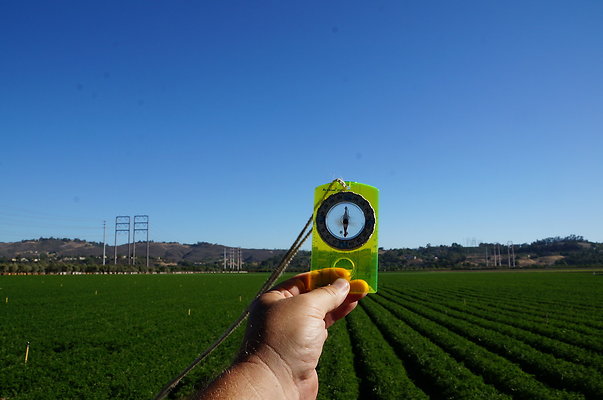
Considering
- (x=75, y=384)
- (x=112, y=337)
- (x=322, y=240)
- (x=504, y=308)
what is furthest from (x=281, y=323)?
(x=504, y=308)

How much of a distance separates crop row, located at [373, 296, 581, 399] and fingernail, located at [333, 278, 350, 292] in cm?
1074

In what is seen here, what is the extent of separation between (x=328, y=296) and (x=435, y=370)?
12675 mm

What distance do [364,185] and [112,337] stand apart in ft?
65.5

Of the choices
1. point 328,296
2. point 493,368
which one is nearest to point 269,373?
point 328,296

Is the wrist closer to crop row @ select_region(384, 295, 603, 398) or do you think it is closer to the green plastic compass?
the green plastic compass

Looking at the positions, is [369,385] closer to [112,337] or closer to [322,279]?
[322,279]

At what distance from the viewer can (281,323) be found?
6.01 ft

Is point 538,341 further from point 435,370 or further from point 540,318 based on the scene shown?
point 540,318

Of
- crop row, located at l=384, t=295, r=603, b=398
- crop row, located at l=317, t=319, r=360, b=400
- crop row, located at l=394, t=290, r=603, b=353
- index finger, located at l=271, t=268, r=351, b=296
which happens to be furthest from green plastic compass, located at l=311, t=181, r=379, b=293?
crop row, located at l=394, t=290, r=603, b=353

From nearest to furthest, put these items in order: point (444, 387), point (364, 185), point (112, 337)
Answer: point (364, 185) → point (444, 387) → point (112, 337)

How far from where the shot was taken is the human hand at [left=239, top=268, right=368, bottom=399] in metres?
1.73

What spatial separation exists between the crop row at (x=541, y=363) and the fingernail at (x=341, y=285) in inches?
467

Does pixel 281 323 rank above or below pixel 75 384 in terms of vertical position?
above

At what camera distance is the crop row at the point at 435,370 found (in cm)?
1129
